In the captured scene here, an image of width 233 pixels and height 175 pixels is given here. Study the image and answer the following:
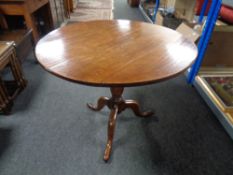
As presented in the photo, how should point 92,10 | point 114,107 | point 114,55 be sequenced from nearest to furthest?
point 114,55 < point 114,107 < point 92,10

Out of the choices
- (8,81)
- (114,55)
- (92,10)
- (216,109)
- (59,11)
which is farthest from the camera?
(92,10)

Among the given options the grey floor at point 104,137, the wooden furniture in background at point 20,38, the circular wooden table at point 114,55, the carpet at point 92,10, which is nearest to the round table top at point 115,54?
the circular wooden table at point 114,55

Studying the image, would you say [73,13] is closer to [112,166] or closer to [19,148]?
[19,148]

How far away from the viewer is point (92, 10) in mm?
4160

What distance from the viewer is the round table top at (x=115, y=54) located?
66 cm

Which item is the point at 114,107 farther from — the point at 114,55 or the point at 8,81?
the point at 8,81

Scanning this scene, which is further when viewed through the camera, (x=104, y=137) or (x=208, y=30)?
(x=208, y=30)

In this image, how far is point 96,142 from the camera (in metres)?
1.21

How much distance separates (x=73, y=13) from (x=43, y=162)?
146 inches

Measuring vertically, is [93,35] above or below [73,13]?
above

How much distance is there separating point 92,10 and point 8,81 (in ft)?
10.5

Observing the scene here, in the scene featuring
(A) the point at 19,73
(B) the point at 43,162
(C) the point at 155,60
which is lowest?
(B) the point at 43,162

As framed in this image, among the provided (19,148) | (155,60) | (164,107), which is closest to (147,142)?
(164,107)

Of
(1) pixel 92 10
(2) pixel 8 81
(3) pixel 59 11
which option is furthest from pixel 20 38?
(1) pixel 92 10
